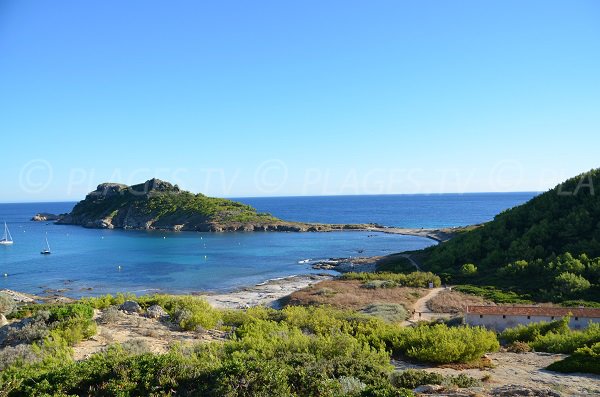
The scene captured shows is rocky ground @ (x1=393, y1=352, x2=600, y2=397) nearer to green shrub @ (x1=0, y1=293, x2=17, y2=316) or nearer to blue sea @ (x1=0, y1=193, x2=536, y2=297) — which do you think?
green shrub @ (x1=0, y1=293, x2=17, y2=316)

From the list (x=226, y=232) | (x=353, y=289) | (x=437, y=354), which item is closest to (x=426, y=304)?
(x=353, y=289)

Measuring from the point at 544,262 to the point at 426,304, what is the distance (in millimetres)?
14335

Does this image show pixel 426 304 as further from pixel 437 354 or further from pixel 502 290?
pixel 437 354

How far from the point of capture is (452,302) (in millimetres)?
32406

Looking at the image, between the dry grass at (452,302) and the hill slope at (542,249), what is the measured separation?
4.99 metres

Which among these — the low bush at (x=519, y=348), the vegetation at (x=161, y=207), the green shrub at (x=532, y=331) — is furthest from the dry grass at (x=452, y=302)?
the vegetation at (x=161, y=207)

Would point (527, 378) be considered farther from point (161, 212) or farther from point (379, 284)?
point (161, 212)

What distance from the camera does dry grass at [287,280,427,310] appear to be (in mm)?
32594

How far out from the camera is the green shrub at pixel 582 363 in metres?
11.0

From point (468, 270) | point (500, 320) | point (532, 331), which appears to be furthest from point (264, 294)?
point (532, 331)

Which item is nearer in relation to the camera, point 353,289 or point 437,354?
point 437,354

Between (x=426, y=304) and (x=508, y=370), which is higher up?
(x=508, y=370)

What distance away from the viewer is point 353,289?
39.0 meters

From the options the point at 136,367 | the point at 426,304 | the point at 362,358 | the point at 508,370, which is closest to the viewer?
the point at 136,367
